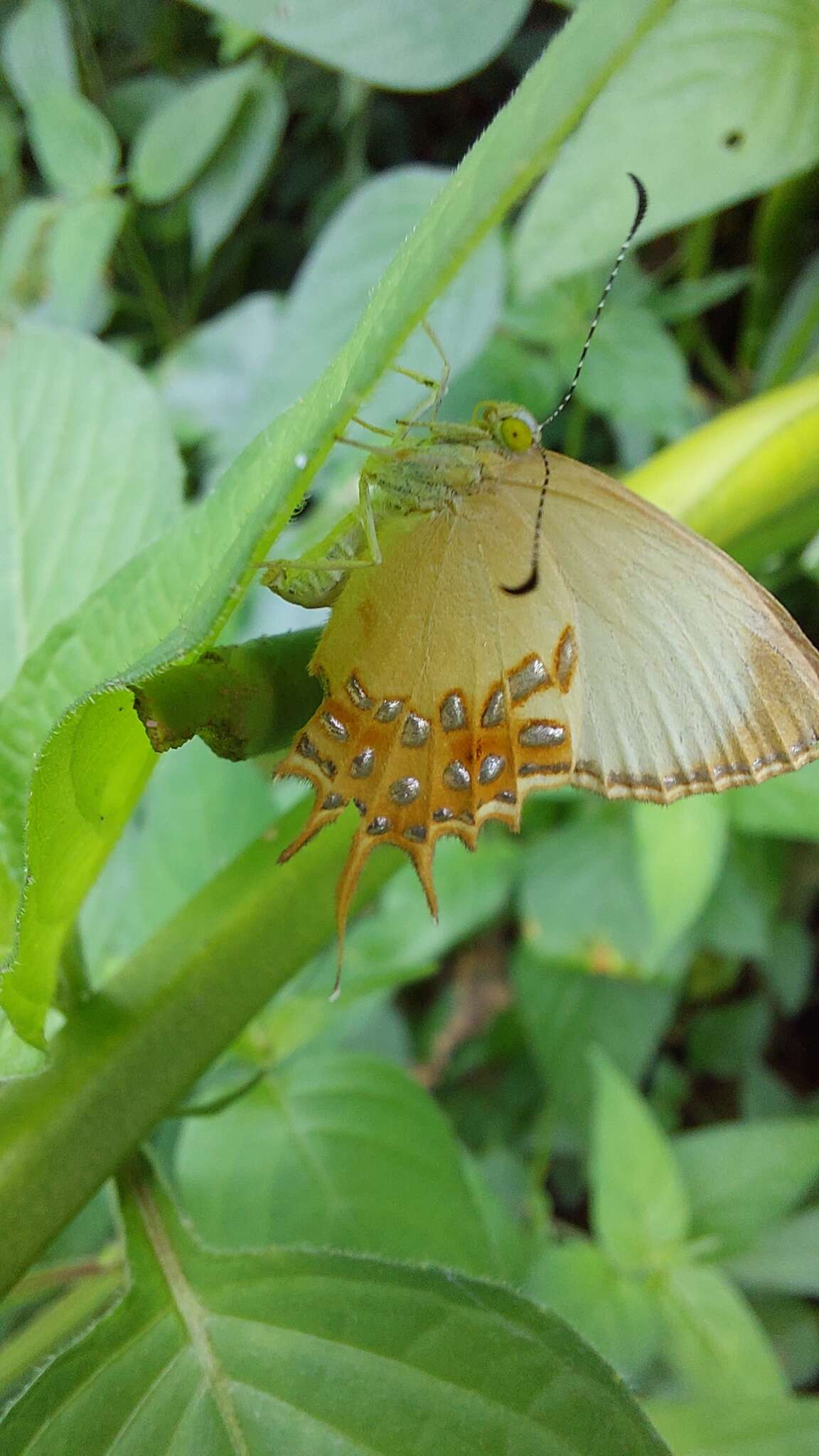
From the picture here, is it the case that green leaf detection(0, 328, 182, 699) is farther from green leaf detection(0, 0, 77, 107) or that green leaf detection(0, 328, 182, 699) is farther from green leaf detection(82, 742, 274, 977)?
green leaf detection(0, 0, 77, 107)

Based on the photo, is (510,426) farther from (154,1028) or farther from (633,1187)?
(633,1187)

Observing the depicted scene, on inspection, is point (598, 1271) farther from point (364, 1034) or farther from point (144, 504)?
point (144, 504)

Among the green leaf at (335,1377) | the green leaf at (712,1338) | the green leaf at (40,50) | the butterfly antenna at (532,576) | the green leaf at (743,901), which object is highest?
the green leaf at (40,50)

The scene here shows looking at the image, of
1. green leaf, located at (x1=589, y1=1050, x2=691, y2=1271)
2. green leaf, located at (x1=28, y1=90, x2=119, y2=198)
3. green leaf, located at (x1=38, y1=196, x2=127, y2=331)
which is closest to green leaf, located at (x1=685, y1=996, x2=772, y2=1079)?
green leaf, located at (x1=589, y1=1050, x2=691, y2=1271)

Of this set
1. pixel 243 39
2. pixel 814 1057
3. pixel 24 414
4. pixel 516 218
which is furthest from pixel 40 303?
pixel 814 1057

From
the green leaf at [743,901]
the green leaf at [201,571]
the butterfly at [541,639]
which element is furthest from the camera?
the green leaf at [743,901]

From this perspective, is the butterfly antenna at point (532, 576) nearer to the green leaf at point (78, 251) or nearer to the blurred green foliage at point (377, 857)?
the blurred green foliage at point (377, 857)

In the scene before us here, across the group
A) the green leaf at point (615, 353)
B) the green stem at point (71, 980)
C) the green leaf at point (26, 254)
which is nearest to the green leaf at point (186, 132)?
the green leaf at point (26, 254)
